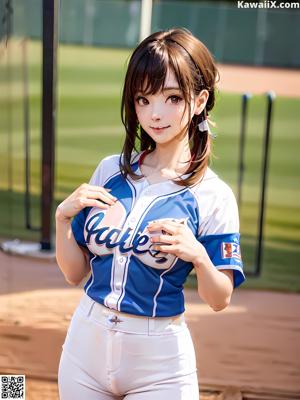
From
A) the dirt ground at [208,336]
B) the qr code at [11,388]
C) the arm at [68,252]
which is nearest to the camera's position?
the arm at [68,252]

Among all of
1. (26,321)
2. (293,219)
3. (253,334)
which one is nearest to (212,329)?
(253,334)

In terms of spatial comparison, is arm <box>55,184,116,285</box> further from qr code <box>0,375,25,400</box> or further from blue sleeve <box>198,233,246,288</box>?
qr code <box>0,375,25,400</box>

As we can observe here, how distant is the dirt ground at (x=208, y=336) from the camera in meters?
4.29

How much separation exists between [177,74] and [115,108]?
16560mm

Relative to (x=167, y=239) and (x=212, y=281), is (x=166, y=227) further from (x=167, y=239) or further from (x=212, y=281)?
(x=212, y=281)

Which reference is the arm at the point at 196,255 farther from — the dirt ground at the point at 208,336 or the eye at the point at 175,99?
the dirt ground at the point at 208,336

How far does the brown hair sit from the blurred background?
495mm

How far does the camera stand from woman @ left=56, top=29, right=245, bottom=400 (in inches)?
83.6

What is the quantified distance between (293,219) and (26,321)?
459cm

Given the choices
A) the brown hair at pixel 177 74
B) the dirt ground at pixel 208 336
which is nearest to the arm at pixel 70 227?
the brown hair at pixel 177 74

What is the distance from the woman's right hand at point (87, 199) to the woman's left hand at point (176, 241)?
0.17 meters

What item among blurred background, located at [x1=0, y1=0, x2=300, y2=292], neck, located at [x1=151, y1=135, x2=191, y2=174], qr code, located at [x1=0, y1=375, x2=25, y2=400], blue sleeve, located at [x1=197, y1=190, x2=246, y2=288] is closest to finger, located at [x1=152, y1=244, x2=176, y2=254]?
blue sleeve, located at [x1=197, y1=190, x2=246, y2=288]

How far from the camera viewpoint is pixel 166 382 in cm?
218

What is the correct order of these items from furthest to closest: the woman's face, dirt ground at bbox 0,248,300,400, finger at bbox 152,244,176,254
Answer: dirt ground at bbox 0,248,300,400 → the woman's face → finger at bbox 152,244,176,254
